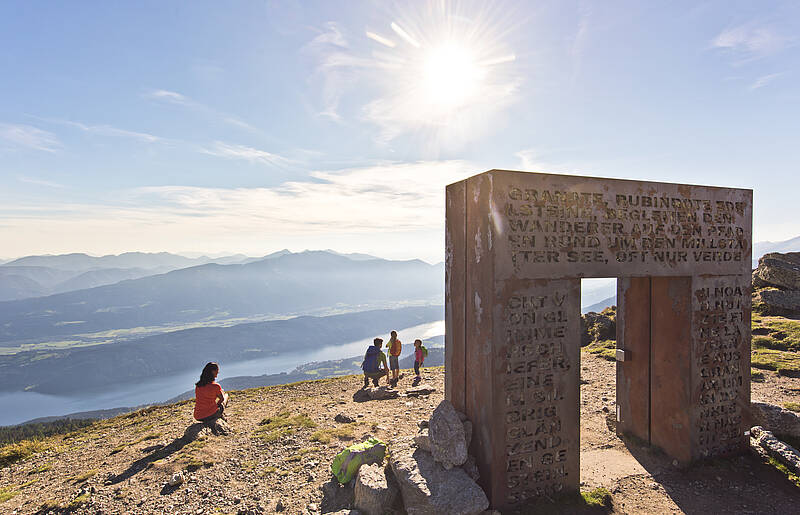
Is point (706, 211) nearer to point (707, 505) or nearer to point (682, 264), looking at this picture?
point (682, 264)

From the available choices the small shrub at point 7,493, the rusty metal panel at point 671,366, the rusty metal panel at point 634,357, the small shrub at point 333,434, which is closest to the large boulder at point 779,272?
the rusty metal panel at point 634,357

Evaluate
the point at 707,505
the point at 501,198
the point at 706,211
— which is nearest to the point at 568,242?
the point at 501,198

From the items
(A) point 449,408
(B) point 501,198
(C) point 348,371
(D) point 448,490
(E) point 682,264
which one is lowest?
(C) point 348,371

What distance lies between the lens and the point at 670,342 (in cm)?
763

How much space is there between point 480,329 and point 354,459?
11.1ft

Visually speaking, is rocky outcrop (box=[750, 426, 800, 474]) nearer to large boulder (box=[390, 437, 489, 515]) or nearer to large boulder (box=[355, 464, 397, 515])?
large boulder (box=[390, 437, 489, 515])

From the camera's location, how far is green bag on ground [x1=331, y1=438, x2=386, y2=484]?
6773 mm

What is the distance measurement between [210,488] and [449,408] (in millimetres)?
4832

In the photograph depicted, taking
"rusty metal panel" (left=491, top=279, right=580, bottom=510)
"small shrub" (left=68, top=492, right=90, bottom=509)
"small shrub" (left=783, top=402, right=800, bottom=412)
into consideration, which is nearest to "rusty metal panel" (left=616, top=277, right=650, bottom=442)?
"rusty metal panel" (left=491, top=279, right=580, bottom=510)

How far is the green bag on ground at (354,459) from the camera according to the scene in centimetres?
677

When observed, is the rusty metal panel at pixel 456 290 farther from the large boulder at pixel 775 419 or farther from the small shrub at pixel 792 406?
the small shrub at pixel 792 406

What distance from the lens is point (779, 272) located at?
22.9m

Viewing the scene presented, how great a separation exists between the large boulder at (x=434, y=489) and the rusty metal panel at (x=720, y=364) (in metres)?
4.94

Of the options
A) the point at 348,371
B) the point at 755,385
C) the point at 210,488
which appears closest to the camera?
the point at 210,488
